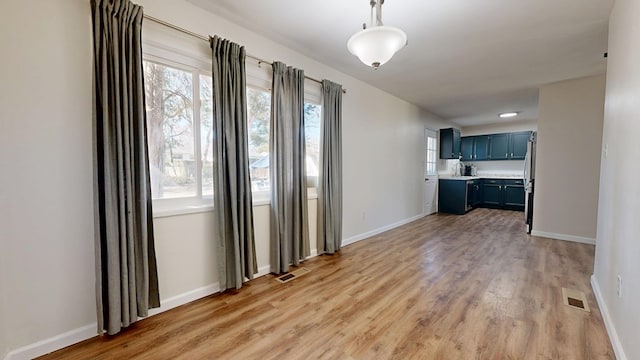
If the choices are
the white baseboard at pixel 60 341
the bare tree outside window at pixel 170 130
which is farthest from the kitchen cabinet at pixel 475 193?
the white baseboard at pixel 60 341

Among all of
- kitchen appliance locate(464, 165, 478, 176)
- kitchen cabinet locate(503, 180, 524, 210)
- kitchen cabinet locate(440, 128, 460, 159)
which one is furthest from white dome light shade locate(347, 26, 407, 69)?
kitchen appliance locate(464, 165, 478, 176)

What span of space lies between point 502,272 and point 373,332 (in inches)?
77.3

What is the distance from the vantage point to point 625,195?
1663mm

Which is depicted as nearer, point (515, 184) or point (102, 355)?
point (102, 355)

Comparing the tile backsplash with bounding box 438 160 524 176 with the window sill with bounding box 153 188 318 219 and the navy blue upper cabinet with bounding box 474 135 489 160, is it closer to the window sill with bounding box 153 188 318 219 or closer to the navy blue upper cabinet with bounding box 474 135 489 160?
the navy blue upper cabinet with bounding box 474 135 489 160

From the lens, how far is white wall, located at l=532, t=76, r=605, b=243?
4.03 meters

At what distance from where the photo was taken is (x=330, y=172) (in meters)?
3.53

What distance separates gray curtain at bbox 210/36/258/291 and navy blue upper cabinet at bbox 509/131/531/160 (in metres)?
7.61

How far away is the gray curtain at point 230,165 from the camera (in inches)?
92.3

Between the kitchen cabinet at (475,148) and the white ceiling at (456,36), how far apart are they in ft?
11.6

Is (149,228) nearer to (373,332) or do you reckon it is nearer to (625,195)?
(373,332)

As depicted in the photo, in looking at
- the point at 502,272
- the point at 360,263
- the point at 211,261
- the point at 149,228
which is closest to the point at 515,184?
the point at 502,272

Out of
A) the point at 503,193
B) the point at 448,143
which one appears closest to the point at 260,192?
the point at 448,143

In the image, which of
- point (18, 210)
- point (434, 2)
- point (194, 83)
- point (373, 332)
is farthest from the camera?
point (194, 83)
